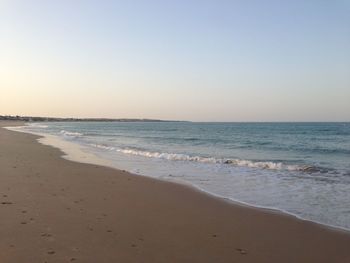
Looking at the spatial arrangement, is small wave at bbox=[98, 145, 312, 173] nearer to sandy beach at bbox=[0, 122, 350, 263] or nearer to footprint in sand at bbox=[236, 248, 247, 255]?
sandy beach at bbox=[0, 122, 350, 263]

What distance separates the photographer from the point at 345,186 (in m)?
13.7

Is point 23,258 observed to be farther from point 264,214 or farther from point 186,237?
point 264,214

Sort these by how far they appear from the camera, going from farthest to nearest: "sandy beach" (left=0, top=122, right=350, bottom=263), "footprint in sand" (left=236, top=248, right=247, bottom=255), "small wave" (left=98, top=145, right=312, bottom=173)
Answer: "small wave" (left=98, top=145, right=312, bottom=173) → "footprint in sand" (left=236, top=248, right=247, bottom=255) → "sandy beach" (left=0, top=122, right=350, bottom=263)

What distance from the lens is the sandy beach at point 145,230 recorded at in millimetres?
6195

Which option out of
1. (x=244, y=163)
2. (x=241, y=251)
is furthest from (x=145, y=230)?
(x=244, y=163)

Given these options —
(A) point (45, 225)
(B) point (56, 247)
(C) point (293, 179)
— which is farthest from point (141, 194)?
(C) point (293, 179)

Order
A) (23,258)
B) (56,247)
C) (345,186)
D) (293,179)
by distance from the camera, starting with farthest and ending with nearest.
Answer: (293,179)
(345,186)
(56,247)
(23,258)

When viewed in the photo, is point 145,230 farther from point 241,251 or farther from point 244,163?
point 244,163

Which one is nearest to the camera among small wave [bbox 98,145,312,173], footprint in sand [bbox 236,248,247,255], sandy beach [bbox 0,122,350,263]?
sandy beach [bbox 0,122,350,263]

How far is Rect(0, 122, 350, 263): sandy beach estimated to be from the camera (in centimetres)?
620

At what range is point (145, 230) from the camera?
7.55 meters

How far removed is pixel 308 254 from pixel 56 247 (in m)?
3.67

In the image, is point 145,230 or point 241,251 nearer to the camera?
point 241,251

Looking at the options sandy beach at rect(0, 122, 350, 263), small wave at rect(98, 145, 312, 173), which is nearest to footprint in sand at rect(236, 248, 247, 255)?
sandy beach at rect(0, 122, 350, 263)
